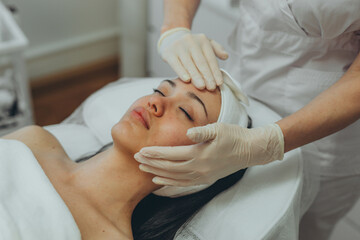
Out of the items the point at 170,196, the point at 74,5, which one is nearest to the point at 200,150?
the point at 170,196

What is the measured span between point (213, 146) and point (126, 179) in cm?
29

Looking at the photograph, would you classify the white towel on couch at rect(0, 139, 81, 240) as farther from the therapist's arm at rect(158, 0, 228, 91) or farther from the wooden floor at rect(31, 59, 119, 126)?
the wooden floor at rect(31, 59, 119, 126)

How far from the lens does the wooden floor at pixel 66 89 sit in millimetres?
2588

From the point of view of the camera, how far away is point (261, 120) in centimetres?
131

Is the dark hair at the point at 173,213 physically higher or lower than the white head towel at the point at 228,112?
lower

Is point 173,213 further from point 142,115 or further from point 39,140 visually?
point 39,140

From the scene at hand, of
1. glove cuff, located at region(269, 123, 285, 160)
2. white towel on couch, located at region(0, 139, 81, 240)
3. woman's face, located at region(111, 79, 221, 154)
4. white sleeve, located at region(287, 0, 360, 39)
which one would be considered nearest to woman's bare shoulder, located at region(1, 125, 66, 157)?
white towel on couch, located at region(0, 139, 81, 240)

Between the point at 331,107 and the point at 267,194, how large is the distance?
29 centimetres

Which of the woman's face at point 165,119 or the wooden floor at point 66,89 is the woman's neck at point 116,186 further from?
the wooden floor at point 66,89

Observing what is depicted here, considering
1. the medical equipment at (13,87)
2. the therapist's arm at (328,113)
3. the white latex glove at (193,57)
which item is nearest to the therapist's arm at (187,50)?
the white latex glove at (193,57)

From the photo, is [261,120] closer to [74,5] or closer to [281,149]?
[281,149]

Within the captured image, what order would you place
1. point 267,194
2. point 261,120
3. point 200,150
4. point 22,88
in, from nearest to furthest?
1. point 200,150
2. point 267,194
3. point 261,120
4. point 22,88

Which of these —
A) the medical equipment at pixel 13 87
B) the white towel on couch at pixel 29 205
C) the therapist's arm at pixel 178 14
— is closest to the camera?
the white towel on couch at pixel 29 205

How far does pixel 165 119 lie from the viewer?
108cm
